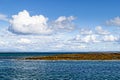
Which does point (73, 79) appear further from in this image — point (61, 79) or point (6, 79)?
point (6, 79)

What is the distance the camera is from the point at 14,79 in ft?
210

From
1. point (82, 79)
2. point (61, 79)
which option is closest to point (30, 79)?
point (61, 79)

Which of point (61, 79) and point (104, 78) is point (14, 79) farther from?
point (104, 78)

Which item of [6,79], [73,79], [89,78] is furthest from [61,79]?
[6,79]

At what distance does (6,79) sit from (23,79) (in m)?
3.84

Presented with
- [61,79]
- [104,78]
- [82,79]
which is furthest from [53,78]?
[104,78]

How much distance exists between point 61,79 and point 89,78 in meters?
6.61

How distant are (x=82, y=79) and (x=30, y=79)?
11.5 metres

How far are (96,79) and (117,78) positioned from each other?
516 centimetres

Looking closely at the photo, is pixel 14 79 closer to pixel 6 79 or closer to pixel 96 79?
pixel 6 79

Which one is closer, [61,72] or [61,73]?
[61,73]

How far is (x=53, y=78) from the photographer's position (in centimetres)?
6538

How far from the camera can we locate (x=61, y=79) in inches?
2491

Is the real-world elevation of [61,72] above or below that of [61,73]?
above
